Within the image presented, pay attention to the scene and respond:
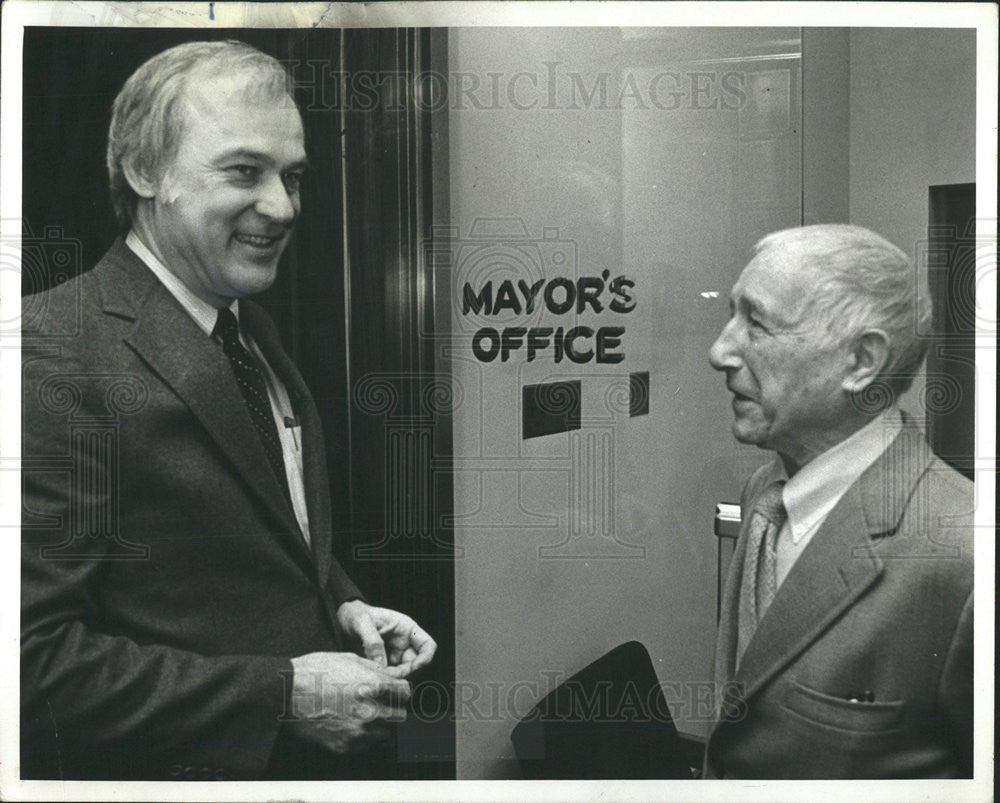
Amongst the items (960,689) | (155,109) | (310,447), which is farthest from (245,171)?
(960,689)

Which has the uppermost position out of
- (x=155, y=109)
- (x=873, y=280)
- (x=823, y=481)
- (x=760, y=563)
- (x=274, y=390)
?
(x=155, y=109)

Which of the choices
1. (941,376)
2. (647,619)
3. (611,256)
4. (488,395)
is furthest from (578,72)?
(647,619)

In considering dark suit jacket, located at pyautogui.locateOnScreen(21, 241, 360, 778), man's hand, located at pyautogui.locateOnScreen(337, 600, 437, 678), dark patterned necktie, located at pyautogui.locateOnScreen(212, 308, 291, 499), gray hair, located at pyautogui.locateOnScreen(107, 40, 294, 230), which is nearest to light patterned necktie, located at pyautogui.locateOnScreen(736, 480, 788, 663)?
man's hand, located at pyautogui.locateOnScreen(337, 600, 437, 678)

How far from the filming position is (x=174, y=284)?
162 cm

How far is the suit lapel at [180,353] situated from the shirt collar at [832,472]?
81 cm

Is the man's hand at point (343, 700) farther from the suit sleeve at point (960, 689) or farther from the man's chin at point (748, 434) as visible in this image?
the suit sleeve at point (960, 689)

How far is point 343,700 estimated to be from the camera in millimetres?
1676

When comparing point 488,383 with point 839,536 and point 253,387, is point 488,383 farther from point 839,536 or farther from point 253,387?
point 839,536

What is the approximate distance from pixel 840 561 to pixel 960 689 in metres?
0.28

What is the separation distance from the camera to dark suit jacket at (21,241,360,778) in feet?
5.29

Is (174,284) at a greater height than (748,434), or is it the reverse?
(174,284)

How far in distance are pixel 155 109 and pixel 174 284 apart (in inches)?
10.2

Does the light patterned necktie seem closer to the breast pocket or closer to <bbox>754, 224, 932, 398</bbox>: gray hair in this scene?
the breast pocket

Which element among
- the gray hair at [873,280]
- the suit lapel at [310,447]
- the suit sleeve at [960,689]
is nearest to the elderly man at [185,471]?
the suit lapel at [310,447]
